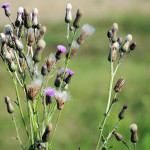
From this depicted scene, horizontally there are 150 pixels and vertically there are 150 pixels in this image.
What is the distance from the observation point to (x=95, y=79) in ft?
20.3

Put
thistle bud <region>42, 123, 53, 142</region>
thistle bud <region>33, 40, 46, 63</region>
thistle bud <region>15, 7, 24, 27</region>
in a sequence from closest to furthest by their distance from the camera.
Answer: thistle bud <region>42, 123, 53, 142</region>, thistle bud <region>33, 40, 46, 63</region>, thistle bud <region>15, 7, 24, 27</region>

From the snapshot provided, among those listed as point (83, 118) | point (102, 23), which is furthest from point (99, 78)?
point (102, 23)

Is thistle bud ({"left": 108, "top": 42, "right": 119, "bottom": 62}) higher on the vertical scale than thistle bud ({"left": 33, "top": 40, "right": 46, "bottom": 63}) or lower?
higher

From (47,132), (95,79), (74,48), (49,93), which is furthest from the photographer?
(95,79)

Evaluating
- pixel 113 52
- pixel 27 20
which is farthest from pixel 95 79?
pixel 27 20

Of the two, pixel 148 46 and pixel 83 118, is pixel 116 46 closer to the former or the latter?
pixel 83 118

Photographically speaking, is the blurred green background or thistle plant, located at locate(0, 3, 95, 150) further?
the blurred green background

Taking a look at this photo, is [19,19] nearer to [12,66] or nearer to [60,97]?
[12,66]

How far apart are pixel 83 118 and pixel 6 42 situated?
360 cm

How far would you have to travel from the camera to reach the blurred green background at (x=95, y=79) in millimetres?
4103

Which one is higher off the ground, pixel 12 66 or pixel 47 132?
pixel 12 66

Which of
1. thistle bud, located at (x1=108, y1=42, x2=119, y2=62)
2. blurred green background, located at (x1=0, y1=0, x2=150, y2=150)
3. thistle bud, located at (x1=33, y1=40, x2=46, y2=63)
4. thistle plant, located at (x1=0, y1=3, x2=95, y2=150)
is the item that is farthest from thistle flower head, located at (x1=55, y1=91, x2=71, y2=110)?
blurred green background, located at (x1=0, y1=0, x2=150, y2=150)

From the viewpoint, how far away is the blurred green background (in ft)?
13.5

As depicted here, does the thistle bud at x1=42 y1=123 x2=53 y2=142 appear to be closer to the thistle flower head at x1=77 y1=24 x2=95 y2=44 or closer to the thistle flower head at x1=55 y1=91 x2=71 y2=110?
the thistle flower head at x1=55 y1=91 x2=71 y2=110
